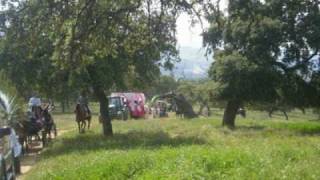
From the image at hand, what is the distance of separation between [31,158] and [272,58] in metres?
15.7

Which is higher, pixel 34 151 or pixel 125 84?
pixel 125 84

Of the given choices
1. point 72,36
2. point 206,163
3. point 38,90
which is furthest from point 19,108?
point 72,36

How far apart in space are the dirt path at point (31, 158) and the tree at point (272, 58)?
1040 cm

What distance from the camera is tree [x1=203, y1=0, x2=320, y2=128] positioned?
33906mm

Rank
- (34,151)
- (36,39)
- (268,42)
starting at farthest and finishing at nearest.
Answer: (268,42)
(34,151)
(36,39)

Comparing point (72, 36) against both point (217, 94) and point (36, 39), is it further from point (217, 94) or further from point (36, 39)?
point (217, 94)

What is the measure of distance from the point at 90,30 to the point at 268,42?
23684mm

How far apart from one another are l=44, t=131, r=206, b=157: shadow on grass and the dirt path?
528 millimetres

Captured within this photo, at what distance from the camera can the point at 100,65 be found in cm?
2731

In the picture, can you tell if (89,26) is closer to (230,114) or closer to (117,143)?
(117,143)

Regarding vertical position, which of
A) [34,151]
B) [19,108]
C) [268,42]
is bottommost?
[34,151]

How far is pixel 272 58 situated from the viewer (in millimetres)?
35031

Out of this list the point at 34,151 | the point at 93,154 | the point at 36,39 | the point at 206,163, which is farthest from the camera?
the point at 34,151

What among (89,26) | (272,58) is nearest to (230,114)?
(272,58)
